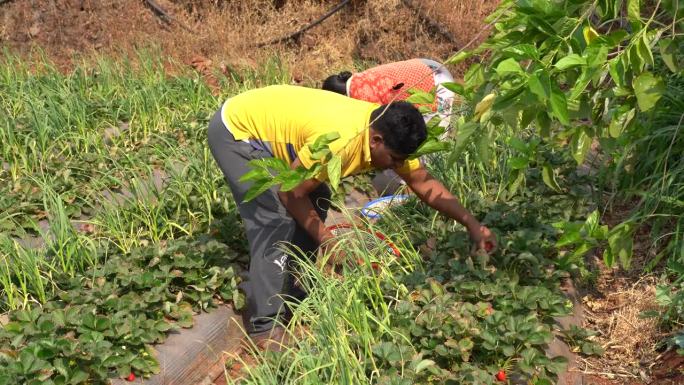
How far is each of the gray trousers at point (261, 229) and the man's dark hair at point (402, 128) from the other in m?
0.78

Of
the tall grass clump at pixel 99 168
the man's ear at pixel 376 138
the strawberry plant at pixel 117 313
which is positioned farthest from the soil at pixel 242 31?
the man's ear at pixel 376 138

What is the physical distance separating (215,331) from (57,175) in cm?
177

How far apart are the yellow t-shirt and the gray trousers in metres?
0.06

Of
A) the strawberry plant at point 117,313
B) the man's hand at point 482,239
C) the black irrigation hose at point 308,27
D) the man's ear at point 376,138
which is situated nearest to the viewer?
the strawberry plant at point 117,313

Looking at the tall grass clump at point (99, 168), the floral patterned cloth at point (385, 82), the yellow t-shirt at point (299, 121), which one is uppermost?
the yellow t-shirt at point (299, 121)

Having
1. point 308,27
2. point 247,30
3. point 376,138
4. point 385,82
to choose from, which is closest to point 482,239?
point 376,138

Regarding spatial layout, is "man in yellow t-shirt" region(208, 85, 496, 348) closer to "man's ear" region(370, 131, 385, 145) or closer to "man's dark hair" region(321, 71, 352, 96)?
"man's ear" region(370, 131, 385, 145)

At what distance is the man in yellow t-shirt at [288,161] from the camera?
147 inches

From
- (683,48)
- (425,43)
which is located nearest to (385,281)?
(683,48)

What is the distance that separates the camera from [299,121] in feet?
12.9

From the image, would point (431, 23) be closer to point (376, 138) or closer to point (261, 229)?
point (261, 229)

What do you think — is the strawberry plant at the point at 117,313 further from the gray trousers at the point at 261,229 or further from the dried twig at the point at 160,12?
the dried twig at the point at 160,12

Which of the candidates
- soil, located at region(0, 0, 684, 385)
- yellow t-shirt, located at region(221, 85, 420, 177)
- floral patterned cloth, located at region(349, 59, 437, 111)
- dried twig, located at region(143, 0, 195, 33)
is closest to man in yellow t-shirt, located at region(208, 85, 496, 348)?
yellow t-shirt, located at region(221, 85, 420, 177)

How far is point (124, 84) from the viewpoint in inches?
290
